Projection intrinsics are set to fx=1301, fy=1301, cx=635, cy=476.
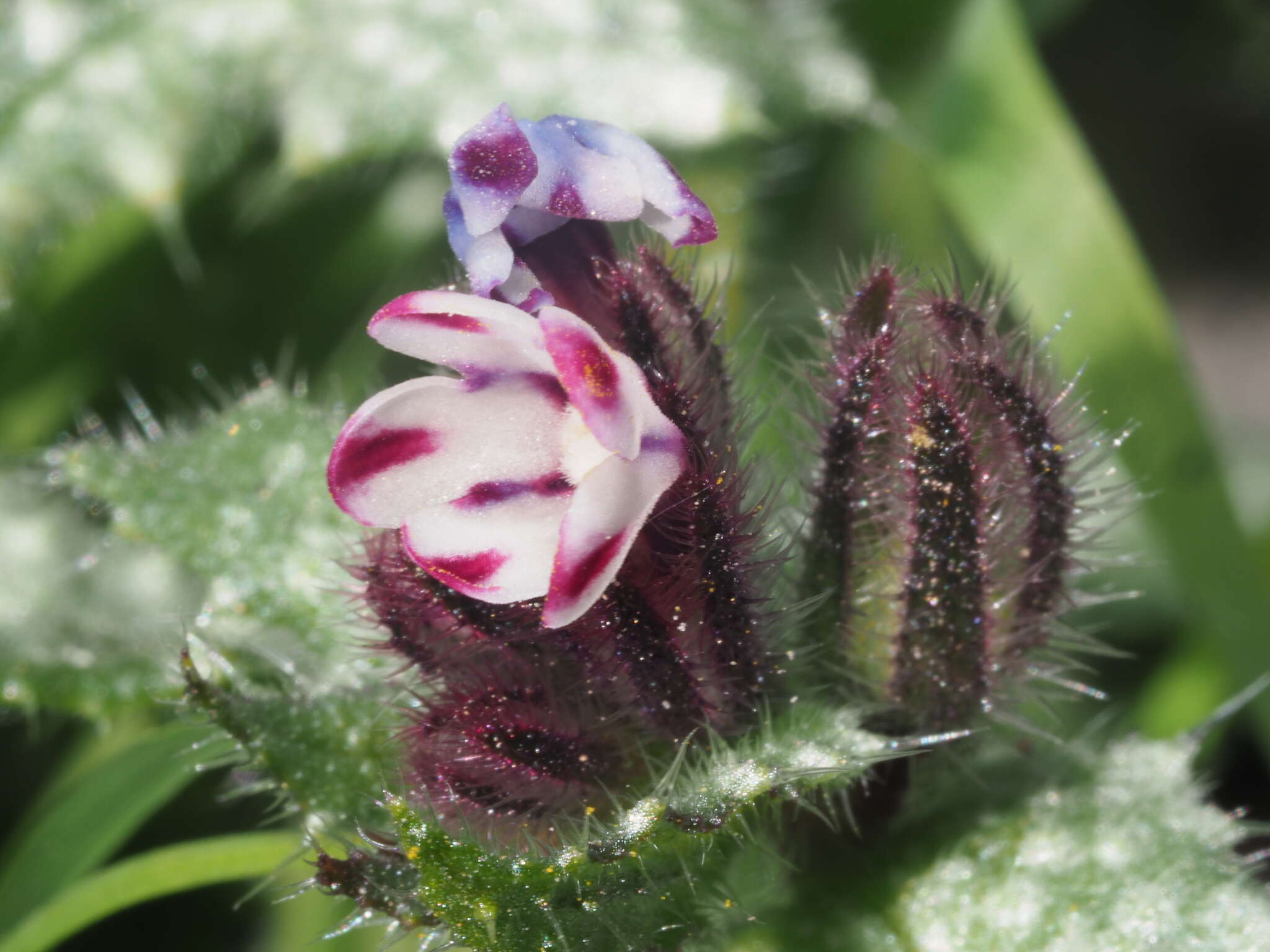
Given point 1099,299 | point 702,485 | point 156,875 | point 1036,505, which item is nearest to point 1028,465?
point 1036,505

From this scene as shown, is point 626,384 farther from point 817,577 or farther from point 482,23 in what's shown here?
point 482,23

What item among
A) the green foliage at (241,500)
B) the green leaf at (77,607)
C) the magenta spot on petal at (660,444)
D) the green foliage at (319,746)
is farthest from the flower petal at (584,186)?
the green leaf at (77,607)

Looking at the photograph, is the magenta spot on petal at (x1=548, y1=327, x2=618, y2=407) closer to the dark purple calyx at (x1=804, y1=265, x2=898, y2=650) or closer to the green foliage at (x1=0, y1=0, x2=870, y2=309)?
the dark purple calyx at (x1=804, y1=265, x2=898, y2=650)

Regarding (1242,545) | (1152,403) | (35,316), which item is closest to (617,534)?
(1152,403)

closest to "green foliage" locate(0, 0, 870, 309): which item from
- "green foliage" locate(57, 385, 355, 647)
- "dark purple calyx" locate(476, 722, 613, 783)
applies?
"green foliage" locate(57, 385, 355, 647)

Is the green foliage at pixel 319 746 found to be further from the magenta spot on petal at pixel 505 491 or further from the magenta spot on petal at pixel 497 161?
the magenta spot on petal at pixel 497 161

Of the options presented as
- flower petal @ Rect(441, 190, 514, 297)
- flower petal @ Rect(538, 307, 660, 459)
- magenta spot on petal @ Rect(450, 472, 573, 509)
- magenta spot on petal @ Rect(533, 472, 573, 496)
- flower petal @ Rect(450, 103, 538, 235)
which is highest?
flower petal @ Rect(450, 103, 538, 235)
